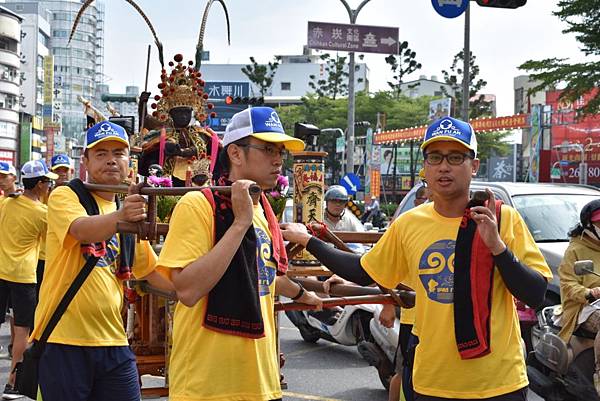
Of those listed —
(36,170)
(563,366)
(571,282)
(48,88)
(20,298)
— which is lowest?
(563,366)

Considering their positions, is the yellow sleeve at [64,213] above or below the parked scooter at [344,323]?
above

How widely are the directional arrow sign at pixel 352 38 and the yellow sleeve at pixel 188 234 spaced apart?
19448 mm

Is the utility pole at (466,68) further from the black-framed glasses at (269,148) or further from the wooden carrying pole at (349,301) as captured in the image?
the black-framed glasses at (269,148)

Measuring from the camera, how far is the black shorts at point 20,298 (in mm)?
8109

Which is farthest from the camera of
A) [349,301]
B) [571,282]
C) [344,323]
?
[344,323]

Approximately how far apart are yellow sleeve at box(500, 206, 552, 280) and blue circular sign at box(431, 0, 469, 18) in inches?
409

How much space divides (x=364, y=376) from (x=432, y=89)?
3702 inches

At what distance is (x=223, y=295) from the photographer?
3377 millimetres

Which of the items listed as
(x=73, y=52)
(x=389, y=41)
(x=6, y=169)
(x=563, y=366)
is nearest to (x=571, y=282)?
(x=563, y=366)

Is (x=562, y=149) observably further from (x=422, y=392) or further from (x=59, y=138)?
(x=59, y=138)

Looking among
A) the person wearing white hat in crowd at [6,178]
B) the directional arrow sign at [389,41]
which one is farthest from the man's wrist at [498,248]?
the directional arrow sign at [389,41]

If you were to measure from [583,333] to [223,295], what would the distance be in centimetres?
360

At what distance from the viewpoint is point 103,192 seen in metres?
4.51

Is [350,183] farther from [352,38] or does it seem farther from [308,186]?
[308,186]
